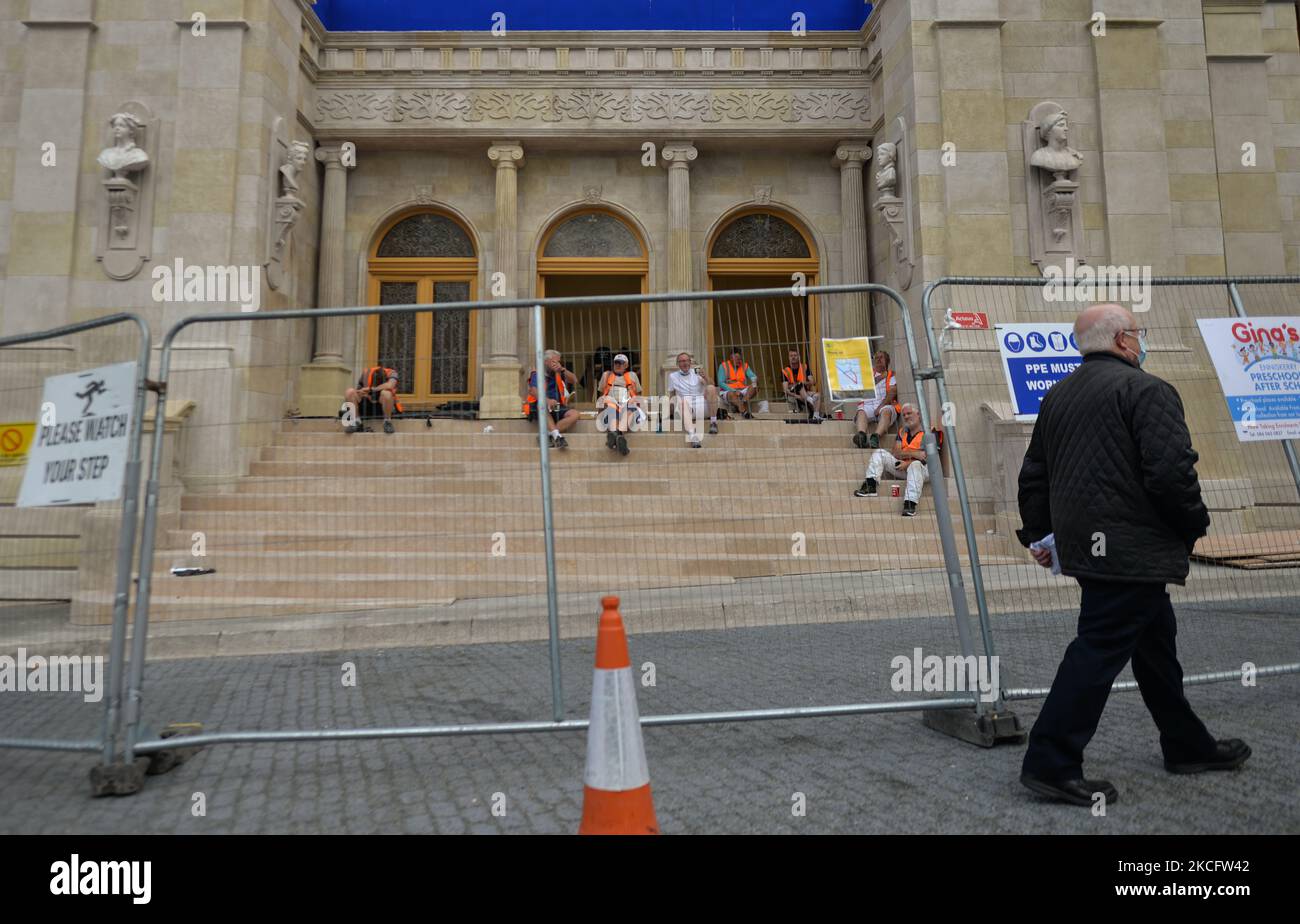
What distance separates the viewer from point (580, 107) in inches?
635

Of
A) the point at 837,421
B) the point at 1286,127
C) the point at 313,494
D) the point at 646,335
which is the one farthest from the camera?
Answer: the point at 1286,127

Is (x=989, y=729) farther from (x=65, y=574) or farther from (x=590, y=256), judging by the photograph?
(x=590, y=256)

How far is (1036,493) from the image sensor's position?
13.1ft

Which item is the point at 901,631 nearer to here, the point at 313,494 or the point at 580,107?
the point at 313,494

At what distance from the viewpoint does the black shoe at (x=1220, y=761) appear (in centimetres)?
379

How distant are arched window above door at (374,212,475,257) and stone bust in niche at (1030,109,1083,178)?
10.7 metres

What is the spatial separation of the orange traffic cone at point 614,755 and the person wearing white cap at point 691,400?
368 centimetres

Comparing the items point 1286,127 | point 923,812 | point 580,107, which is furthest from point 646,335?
point 1286,127

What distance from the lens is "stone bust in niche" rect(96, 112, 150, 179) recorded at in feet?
40.9

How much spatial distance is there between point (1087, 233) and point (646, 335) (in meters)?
7.51

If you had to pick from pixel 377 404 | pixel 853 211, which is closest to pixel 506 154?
pixel 853 211

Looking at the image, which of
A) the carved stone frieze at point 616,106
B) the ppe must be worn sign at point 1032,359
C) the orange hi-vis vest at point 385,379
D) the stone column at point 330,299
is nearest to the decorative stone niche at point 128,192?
the stone column at point 330,299

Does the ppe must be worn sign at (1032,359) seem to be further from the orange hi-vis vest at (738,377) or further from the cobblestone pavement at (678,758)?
the orange hi-vis vest at (738,377)

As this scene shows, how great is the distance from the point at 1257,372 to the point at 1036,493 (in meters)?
2.67
